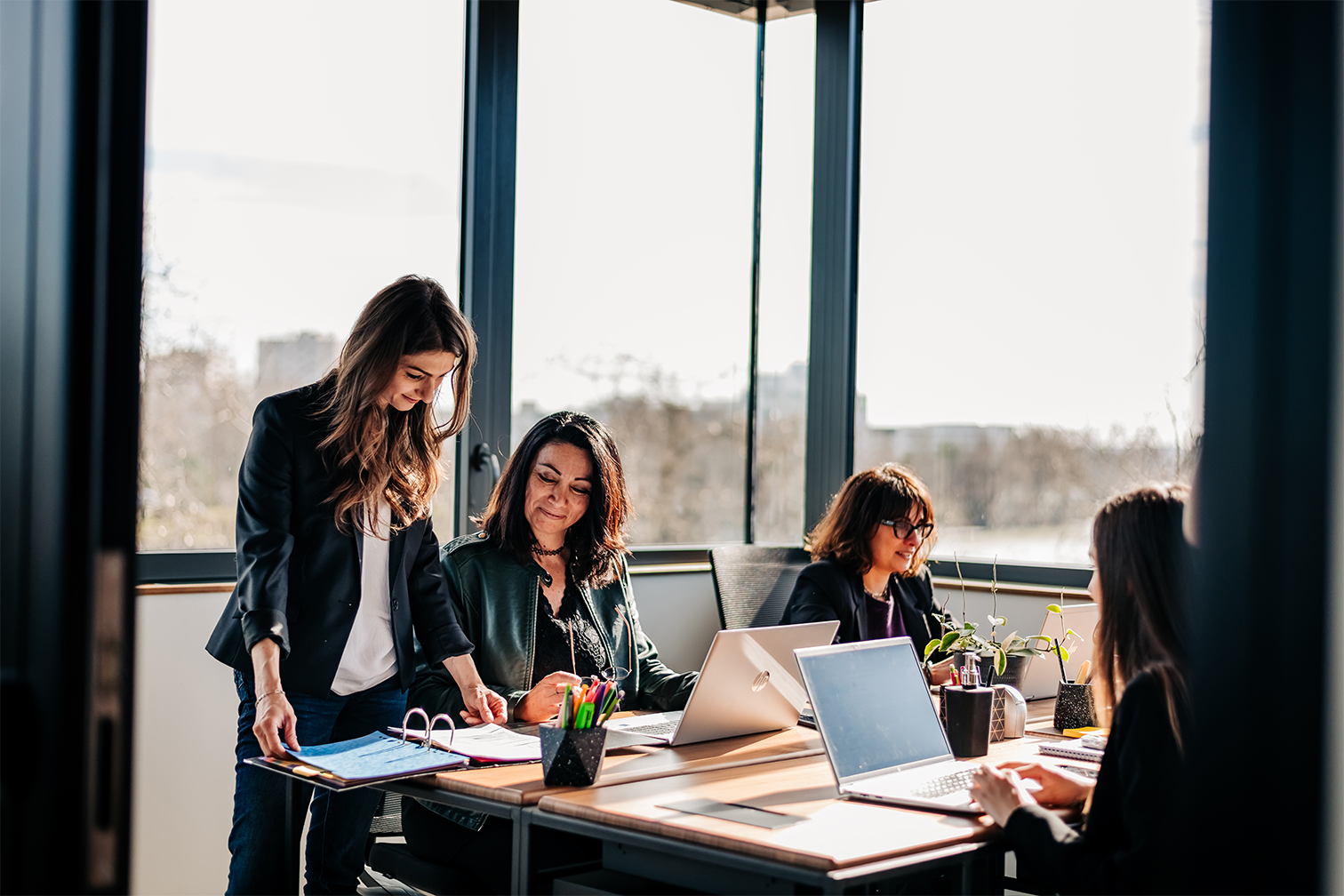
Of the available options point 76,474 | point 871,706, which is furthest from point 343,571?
point 76,474

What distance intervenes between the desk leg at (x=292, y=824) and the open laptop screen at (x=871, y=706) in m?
0.88

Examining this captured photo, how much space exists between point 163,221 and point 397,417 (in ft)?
3.85

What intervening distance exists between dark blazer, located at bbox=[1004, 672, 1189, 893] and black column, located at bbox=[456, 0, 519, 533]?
2.28m

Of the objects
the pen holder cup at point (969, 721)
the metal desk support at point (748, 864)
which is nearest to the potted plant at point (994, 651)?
the pen holder cup at point (969, 721)

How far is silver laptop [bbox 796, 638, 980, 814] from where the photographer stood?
182 cm

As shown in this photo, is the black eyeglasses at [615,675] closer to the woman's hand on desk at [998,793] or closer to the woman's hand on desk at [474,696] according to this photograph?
the woman's hand on desk at [474,696]

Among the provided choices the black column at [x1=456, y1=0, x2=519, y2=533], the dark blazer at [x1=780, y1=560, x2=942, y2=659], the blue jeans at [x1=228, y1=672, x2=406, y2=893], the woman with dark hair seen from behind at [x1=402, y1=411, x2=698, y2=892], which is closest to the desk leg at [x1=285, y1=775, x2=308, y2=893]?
the blue jeans at [x1=228, y1=672, x2=406, y2=893]

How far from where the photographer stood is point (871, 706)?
1.96 meters

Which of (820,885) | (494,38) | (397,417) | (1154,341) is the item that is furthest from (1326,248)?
(494,38)

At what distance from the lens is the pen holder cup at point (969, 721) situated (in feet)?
7.02

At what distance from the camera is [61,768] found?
3.57 ft

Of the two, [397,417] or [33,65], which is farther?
[397,417]

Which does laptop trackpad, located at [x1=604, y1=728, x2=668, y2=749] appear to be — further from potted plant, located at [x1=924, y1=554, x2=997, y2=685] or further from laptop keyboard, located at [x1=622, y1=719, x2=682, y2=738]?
potted plant, located at [x1=924, y1=554, x2=997, y2=685]

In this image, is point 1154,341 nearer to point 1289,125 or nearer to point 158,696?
point 1289,125
